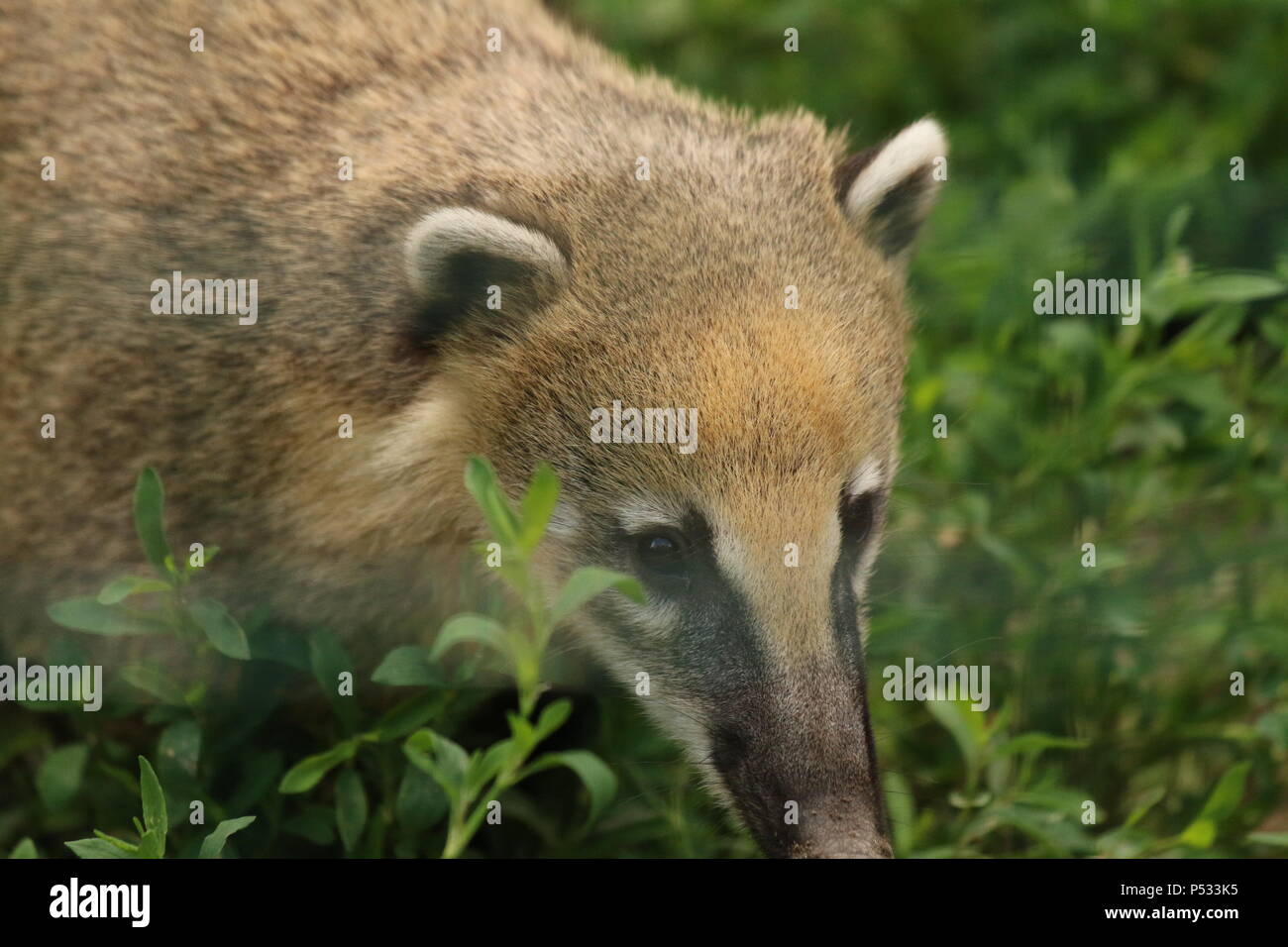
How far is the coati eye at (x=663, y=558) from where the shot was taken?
387 cm

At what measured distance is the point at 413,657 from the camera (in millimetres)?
3746

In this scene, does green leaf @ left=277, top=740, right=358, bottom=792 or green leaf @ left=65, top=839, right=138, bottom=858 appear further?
green leaf @ left=277, top=740, right=358, bottom=792

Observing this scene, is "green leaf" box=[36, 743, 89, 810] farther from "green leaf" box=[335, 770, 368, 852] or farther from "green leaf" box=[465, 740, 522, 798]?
"green leaf" box=[465, 740, 522, 798]

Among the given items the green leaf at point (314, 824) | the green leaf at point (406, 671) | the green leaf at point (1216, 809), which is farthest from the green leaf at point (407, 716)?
the green leaf at point (1216, 809)

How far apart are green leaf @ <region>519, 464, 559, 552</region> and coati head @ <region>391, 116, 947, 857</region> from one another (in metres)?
0.42

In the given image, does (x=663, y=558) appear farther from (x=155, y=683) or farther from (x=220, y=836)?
(x=155, y=683)

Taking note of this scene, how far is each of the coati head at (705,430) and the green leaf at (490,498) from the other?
0.47 m

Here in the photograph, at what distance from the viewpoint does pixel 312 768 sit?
12.7ft

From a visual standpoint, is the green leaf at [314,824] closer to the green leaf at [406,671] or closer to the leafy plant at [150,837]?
the leafy plant at [150,837]

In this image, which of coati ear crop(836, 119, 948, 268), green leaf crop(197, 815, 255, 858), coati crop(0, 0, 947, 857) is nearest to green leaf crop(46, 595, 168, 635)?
coati crop(0, 0, 947, 857)

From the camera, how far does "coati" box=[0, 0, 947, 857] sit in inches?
149

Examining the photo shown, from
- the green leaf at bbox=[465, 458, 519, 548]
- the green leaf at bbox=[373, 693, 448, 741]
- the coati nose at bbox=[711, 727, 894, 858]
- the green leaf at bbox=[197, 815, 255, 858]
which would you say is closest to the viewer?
the green leaf at bbox=[465, 458, 519, 548]
